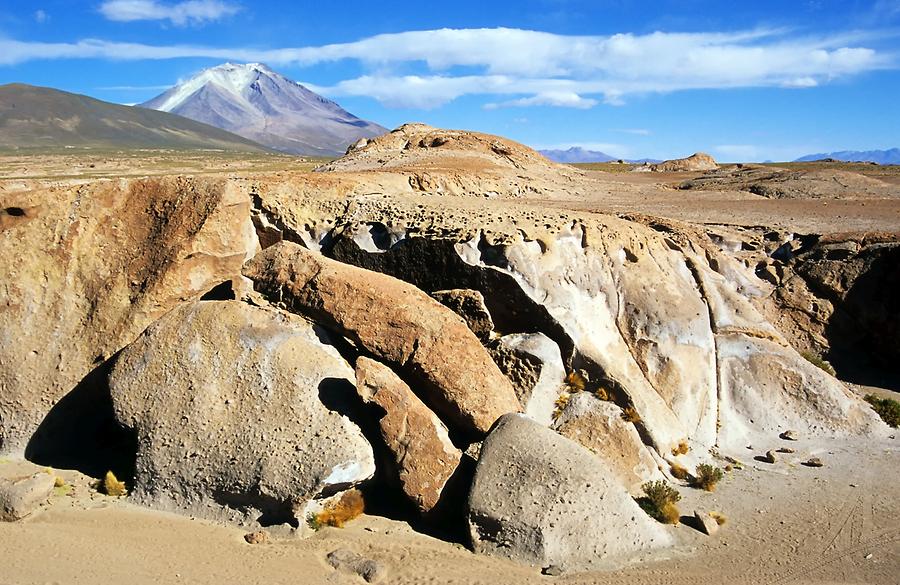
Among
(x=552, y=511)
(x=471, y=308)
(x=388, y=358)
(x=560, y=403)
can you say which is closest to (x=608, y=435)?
(x=560, y=403)

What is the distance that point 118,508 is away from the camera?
424 inches

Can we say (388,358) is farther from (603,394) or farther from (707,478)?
(707,478)

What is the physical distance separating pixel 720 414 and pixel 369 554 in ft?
23.9

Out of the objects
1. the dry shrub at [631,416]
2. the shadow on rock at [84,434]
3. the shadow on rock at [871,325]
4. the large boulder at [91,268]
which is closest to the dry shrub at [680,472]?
the dry shrub at [631,416]

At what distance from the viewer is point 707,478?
11.7 meters

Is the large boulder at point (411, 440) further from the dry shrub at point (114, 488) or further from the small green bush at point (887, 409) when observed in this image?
the small green bush at point (887, 409)

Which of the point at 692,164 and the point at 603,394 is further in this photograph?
the point at 692,164

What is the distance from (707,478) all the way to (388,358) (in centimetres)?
538

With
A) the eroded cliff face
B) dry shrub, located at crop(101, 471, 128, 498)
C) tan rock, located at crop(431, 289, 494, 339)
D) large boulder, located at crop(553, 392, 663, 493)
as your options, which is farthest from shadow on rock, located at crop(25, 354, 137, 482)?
large boulder, located at crop(553, 392, 663, 493)

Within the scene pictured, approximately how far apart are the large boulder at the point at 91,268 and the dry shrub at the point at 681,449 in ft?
26.7

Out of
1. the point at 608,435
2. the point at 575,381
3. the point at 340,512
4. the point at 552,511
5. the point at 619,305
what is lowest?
the point at 340,512

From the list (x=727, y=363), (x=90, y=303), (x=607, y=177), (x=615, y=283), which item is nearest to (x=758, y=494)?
(x=727, y=363)

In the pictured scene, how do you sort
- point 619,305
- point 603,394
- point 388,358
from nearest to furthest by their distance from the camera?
1. point 388,358
2. point 603,394
3. point 619,305

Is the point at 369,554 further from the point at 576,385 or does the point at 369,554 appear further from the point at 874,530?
the point at 874,530
